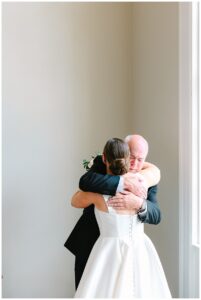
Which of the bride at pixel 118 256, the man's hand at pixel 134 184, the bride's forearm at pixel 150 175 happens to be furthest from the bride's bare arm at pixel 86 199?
the bride's forearm at pixel 150 175

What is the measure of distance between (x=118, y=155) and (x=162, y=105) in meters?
0.89

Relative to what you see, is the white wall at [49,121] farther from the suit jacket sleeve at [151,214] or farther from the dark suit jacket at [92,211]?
the suit jacket sleeve at [151,214]

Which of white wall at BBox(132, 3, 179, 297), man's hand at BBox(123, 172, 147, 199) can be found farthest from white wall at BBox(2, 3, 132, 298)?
man's hand at BBox(123, 172, 147, 199)

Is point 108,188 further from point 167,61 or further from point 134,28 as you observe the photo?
point 134,28

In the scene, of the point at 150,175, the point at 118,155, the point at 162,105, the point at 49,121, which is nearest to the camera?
the point at 118,155

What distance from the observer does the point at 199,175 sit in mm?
1825

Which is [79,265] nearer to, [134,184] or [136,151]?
[134,184]

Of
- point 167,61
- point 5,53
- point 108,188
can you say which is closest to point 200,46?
point 167,61

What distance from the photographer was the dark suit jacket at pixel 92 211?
4.45ft

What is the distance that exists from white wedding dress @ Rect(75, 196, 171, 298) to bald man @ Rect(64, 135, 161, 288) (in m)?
0.06

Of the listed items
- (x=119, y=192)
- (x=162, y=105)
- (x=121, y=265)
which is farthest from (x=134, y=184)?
(x=162, y=105)

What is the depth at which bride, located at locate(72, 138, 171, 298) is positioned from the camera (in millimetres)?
1342

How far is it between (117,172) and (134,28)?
4.87ft

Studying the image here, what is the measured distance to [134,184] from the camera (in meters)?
1.40
